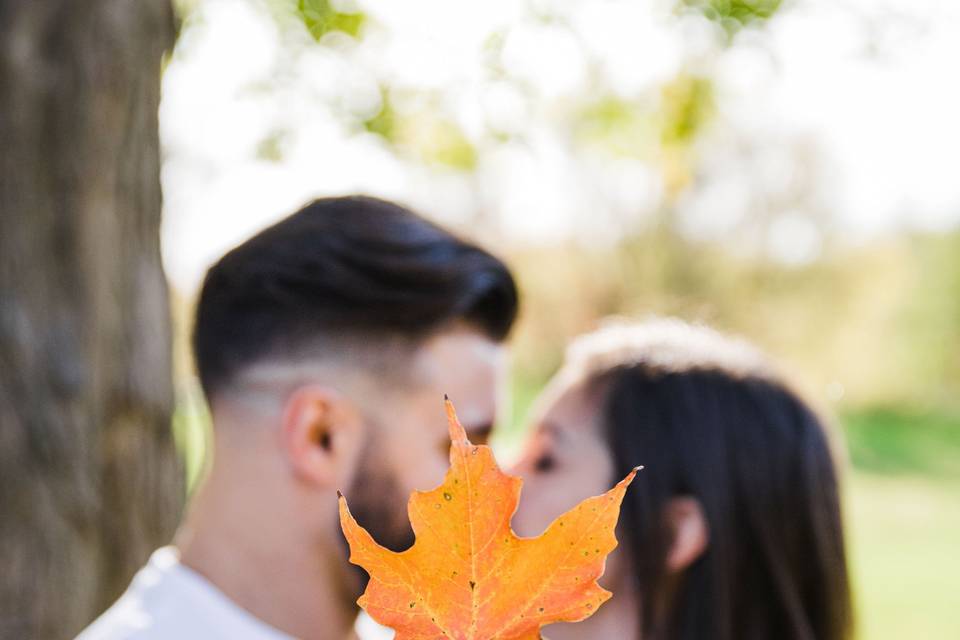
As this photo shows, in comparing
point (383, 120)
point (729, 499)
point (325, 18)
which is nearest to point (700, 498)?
point (729, 499)

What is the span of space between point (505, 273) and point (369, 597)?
146 cm

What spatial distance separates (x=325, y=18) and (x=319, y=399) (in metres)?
2.68

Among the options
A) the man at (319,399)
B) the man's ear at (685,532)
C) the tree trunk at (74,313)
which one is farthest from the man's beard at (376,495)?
the tree trunk at (74,313)

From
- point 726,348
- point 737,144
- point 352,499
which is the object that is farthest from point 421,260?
point 737,144

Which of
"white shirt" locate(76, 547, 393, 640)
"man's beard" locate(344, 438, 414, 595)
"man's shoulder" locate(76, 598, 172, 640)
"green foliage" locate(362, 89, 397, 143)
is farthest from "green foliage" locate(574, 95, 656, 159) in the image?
"man's shoulder" locate(76, 598, 172, 640)

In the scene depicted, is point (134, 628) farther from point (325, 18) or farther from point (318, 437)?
point (325, 18)

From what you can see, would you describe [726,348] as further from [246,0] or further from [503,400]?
[246,0]

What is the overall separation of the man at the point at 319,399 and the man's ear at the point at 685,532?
522mm

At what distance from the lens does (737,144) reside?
13.1 metres

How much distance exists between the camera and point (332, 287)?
5.99 feet

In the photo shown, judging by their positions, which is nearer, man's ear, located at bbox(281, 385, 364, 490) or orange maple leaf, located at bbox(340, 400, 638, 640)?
orange maple leaf, located at bbox(340, 400, 638, 640)

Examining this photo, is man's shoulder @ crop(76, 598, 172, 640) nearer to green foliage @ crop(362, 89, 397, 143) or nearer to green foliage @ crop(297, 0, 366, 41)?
green foliage @ crop(297, 0, 366, 41)

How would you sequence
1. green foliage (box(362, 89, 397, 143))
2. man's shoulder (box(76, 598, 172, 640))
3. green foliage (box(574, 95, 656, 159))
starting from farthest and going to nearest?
green foliage (box(574, 95, 656, 159))
green foliage (box(362, 89, 397, 143))
man's shoulder (box(76, 598, 172, 640))

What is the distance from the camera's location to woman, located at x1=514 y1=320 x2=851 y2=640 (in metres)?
2.00
